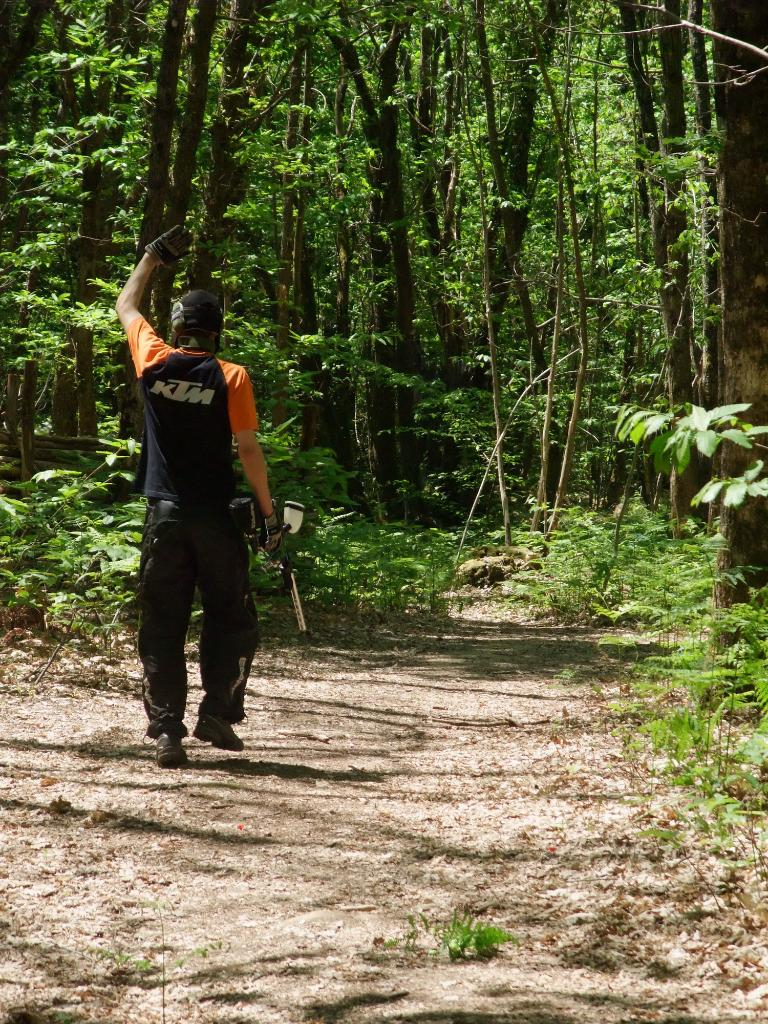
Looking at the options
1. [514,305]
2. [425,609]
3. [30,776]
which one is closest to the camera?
[30,776]

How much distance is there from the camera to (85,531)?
27.8ft

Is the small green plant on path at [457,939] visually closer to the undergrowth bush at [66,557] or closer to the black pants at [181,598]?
the black pants at [181,598]

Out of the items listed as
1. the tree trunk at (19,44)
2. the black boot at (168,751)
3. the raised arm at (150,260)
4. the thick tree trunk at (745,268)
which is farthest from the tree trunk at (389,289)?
the black boot at (168,751)

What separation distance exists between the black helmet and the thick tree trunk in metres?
3.08

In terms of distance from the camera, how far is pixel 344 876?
13.6 ft

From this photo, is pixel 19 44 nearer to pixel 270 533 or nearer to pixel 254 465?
pixel 254 465

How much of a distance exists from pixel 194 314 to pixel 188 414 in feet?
1.80

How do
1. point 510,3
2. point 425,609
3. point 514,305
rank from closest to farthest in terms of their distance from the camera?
point 425,609 → point 510,3 → point 514,305

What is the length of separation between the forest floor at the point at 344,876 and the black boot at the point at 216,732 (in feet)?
0.37

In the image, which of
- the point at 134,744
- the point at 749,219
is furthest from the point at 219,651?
the point at 749,219

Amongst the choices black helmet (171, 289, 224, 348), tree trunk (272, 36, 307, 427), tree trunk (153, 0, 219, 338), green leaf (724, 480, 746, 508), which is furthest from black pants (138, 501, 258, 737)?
tree trunk (153, 0, 219, 338)

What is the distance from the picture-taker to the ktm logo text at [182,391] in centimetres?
548

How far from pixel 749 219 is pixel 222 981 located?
16.8 ft

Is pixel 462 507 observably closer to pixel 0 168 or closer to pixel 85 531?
pixel 0 168
